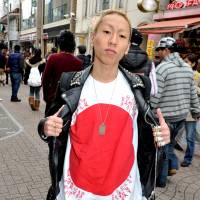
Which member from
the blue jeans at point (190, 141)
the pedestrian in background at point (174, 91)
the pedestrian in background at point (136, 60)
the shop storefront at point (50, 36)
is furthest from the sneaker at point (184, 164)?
the shop storefront at point (50, 36)

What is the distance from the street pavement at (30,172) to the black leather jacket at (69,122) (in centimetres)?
223

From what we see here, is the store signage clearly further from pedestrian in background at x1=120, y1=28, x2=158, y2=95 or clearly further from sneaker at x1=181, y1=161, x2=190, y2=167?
pedestrian in background at x1=120, y1=28, x2=158, y2=95

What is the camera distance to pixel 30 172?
494 cm

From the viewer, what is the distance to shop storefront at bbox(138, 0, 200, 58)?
1177cm

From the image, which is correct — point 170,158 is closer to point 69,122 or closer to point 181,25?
point 69,122

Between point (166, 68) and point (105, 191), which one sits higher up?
point (166, 68)

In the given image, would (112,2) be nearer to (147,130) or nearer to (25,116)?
(25,116)

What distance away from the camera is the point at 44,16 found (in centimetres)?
3853

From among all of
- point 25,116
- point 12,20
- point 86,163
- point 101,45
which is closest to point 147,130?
point 86,163

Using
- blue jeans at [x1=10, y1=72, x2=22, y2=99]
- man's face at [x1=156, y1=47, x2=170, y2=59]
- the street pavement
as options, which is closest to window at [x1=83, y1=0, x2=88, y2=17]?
blue jeans at [x1=10, y1=72, x2=22, y2=99]

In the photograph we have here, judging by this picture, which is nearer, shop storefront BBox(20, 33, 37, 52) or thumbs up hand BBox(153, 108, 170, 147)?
thumbs up hand BBox(153, 108, 170, 147)

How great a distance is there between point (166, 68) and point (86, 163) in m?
2.66

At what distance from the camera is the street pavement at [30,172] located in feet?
14.3

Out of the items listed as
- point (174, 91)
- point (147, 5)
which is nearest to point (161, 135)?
point (174, 91)
